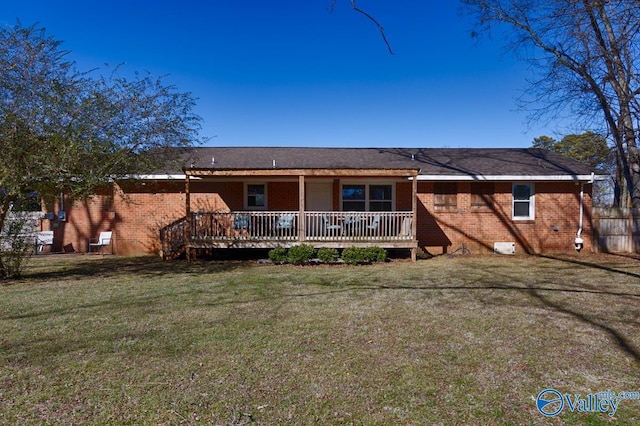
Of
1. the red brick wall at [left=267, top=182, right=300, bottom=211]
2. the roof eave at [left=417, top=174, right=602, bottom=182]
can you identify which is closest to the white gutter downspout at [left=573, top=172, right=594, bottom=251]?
the roof eave at [left=417, top=174, right=602, bottom=182]

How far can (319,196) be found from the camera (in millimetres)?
14359

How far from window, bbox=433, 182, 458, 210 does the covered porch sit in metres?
1.35

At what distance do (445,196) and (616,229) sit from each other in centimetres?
599

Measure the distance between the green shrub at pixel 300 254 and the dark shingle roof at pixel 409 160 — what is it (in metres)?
2.71

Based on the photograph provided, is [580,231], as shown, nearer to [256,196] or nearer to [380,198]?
[380,198]

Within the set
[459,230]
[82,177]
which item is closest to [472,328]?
[82,177]

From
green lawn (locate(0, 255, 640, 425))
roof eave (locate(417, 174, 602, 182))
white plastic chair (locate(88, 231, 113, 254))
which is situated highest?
roof eave (locate(417, 174, 602, 182))

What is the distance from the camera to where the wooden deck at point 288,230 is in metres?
11.8

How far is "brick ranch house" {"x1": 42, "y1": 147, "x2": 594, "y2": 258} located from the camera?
12.0 m

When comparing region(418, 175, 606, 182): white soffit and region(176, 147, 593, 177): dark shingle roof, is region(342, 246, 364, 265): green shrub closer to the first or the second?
region(176, 147, 593, 177): dark shingle roof

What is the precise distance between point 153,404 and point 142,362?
1010 mm

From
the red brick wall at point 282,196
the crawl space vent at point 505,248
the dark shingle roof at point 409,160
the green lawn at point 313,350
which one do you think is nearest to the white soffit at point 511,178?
the dark shingle roof at point 409,160

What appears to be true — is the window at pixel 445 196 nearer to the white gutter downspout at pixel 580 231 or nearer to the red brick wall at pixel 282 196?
the white gutter downspout at pixel 580 231

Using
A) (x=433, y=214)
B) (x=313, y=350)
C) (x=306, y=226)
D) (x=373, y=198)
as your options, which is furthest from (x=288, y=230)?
(x=313, y=350)
